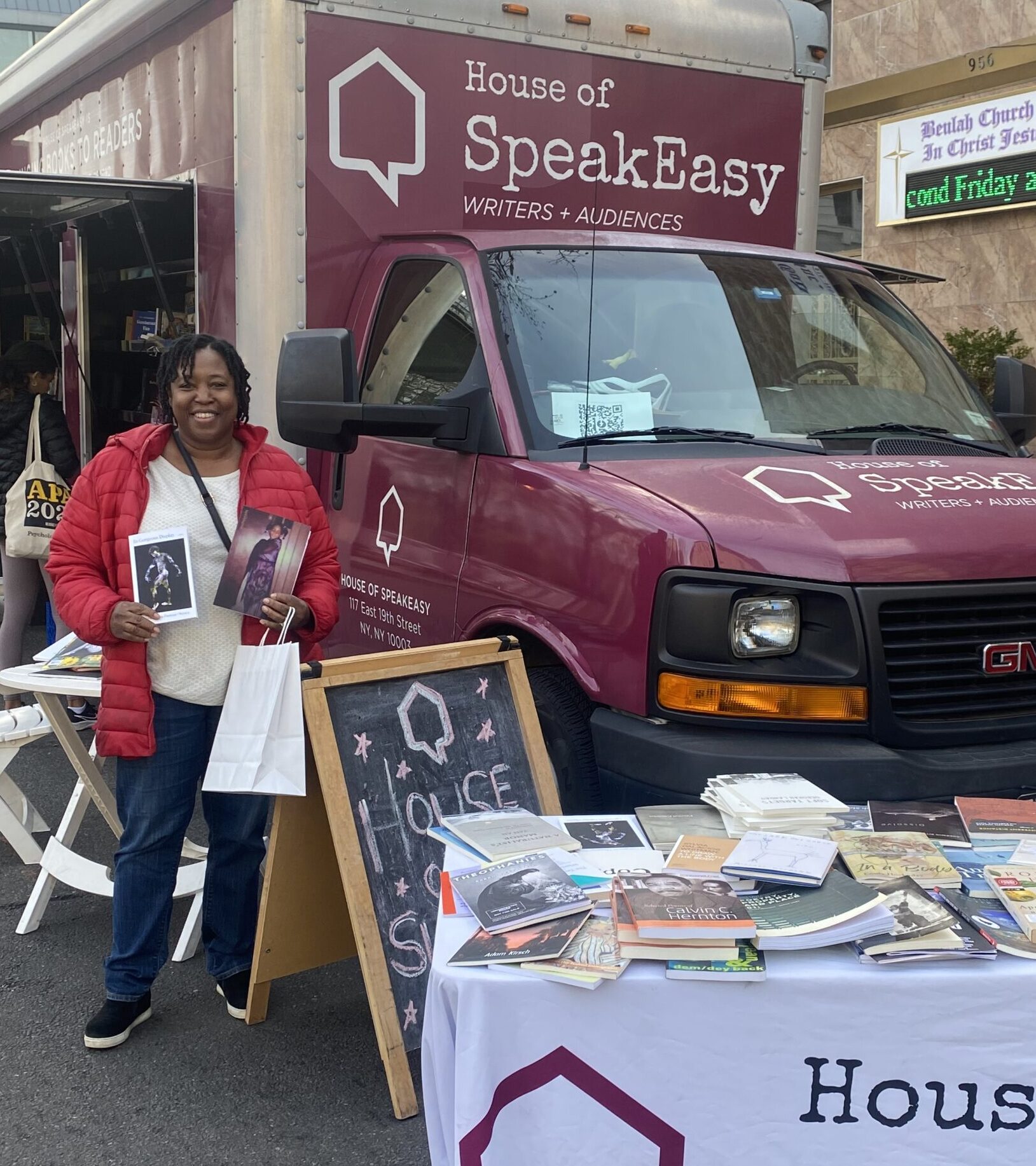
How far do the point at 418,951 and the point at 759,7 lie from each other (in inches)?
171

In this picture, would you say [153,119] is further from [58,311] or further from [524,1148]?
[524,1148]

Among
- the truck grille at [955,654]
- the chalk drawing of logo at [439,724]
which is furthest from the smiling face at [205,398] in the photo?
the truck grille at [955,654]

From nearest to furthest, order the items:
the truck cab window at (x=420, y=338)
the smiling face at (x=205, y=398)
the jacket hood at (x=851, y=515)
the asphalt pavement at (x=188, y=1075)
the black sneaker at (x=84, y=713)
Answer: the asphalt pavement at (x=188, y=1075) < the jacket hood at (x=851, y=515) < the smiling face at (x=205, y=398) < the truck cab window at (x=420, y=338) < the black sneaker at (x=84, y=713)

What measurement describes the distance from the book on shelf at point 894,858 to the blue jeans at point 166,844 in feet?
5.52

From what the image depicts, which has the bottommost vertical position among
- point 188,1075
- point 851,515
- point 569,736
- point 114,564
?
point 188,1075

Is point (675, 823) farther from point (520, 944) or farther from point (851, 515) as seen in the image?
point (851, 515)

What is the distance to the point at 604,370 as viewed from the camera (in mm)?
4238

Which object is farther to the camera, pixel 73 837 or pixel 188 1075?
pixel 73 837

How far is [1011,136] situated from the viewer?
56.9 feet

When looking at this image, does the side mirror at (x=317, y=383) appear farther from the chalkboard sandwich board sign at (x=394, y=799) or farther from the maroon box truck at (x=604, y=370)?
the chalkboard sandwich board sign at (x=394, y=799)

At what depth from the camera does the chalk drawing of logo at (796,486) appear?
11.5 feet

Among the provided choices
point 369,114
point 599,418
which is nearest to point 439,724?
point 599,418

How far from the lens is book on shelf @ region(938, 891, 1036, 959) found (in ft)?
7.48

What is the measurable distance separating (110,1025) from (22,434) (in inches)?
157
